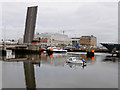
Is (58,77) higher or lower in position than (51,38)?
lower

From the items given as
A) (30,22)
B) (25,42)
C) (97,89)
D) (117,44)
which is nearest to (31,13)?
(30,22)

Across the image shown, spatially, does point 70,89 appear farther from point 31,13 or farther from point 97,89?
point 31,13

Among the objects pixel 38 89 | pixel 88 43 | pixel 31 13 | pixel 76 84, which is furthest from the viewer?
pixel 88 43

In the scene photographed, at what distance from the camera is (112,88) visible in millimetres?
12766

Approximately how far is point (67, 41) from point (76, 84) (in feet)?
453

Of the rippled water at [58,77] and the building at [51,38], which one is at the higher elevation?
the building at [51,38]

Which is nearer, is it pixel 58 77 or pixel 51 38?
pixel 58 77

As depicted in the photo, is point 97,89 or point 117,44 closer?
point 97,89

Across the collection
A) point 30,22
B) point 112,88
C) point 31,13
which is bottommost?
point 112,88

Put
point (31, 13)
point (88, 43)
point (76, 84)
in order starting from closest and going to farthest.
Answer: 1. point (76, 84)
2. point (31, 13)
3. point (88, 43)

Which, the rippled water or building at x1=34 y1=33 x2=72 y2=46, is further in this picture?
building at x1=34 y1=33 x2=72 y2=46

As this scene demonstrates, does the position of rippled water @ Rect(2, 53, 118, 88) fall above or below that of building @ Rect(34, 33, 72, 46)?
below

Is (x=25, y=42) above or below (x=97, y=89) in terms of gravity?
above

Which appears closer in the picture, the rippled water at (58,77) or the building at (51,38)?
the rippled water at (58,77)
